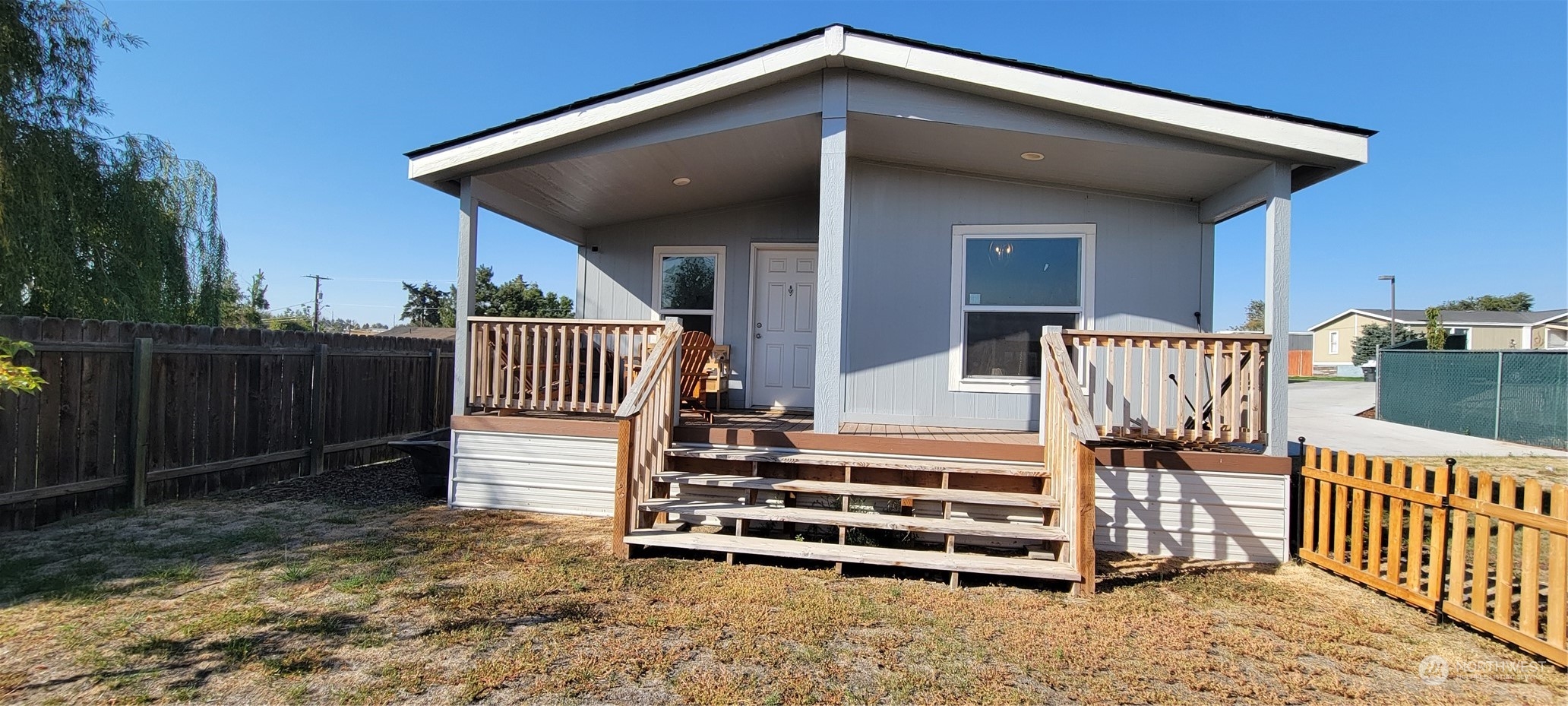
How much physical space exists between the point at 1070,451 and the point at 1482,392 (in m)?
13.9

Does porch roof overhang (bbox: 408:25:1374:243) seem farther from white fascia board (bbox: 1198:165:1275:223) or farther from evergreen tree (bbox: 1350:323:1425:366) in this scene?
evergreen tree (bbox: 1350:323:1425:366)

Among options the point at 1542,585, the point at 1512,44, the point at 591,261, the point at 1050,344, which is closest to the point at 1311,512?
the point at 1542,585

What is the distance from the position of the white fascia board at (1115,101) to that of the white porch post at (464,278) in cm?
334

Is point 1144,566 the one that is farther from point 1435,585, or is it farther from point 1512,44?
point 1512,44

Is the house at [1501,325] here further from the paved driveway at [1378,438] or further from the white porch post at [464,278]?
the white porch post at [464,278]

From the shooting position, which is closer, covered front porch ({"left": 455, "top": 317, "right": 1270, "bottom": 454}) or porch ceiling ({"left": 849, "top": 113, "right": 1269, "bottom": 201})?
covered front porch ({"left": 455, "top": 317, "right": 1270, "bottom": 454})

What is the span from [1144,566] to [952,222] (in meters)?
3.20

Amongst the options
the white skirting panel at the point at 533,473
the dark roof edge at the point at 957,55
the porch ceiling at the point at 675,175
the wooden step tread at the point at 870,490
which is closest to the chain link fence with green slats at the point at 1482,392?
the dark roof edge at the point at 957,55

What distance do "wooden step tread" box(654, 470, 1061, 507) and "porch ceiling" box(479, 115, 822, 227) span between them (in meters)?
2.64

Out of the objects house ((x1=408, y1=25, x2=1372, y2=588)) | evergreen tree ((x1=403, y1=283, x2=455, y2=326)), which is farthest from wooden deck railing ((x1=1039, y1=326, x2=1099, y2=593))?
evergreen tree ((x1=403, y1=283, x2=455, y2=326))

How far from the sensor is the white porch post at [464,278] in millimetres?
5375

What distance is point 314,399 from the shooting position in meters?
6.82

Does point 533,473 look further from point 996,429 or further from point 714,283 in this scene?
point 996,429

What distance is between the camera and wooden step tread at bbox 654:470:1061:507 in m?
4.09
